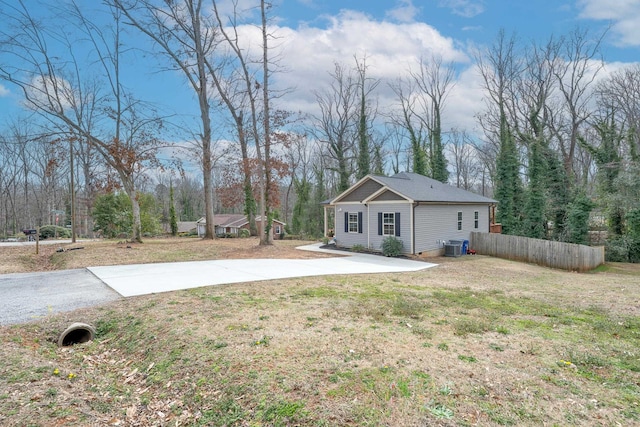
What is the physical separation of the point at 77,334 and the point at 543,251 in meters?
16.6

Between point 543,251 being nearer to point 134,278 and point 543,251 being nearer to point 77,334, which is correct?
point 134,278

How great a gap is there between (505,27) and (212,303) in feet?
106

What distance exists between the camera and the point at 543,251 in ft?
49.4

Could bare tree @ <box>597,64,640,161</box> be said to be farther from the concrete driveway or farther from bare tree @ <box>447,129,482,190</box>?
the concrete driveway

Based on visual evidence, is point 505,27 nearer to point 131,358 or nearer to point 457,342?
point 457,342

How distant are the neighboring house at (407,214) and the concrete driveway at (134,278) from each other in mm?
2524

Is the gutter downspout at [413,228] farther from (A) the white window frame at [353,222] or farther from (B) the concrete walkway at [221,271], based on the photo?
(A) the white window frame at [353,222]

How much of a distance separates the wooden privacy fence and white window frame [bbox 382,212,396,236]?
4918 mm

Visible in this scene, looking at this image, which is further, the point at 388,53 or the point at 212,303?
the point at 388,53

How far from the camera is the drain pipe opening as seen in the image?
494cm

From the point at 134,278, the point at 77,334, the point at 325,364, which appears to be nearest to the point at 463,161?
the point at 134,278

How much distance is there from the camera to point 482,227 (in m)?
19.6

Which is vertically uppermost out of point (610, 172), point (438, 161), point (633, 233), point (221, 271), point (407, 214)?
point (438, 161)

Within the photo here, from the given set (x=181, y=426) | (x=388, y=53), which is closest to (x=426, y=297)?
(x=181, y=426)
